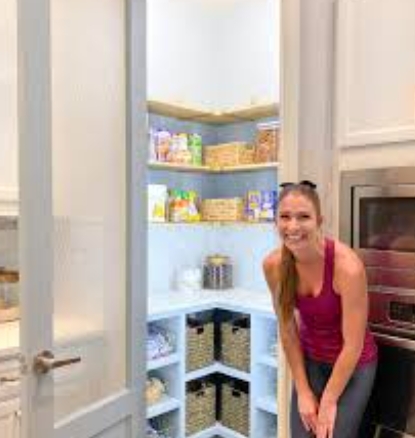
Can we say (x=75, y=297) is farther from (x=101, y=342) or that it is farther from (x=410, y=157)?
(x=410, y=157)

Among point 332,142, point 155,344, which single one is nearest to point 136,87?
point 332,142

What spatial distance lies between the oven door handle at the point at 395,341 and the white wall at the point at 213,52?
6.89 feet

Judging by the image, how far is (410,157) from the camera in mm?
1434

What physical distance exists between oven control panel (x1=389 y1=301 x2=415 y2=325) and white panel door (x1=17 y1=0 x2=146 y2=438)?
0.83m

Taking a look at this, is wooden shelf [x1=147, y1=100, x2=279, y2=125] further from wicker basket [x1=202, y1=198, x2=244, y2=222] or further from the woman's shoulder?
→ the woman's shoulder

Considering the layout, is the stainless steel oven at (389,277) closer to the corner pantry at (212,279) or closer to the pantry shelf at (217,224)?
the corner pantry at (212,279)

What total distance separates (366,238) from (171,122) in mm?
2156

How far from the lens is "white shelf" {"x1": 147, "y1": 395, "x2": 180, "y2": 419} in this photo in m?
2.79

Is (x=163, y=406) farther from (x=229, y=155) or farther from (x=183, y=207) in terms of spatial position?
(x=229, y=155)

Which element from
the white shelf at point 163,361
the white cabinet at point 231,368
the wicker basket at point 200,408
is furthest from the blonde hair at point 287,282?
the wicker basket at point 200,408

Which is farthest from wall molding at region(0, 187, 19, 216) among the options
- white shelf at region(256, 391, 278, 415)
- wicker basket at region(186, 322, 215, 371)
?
white shelf at region(256, 391, 278, 415)

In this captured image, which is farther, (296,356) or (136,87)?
(136,87)

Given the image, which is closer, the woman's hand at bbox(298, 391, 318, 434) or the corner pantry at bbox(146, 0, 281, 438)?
the woman's hand at bbox(298, 391, 318, 434)

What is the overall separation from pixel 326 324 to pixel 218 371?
1.89 m
